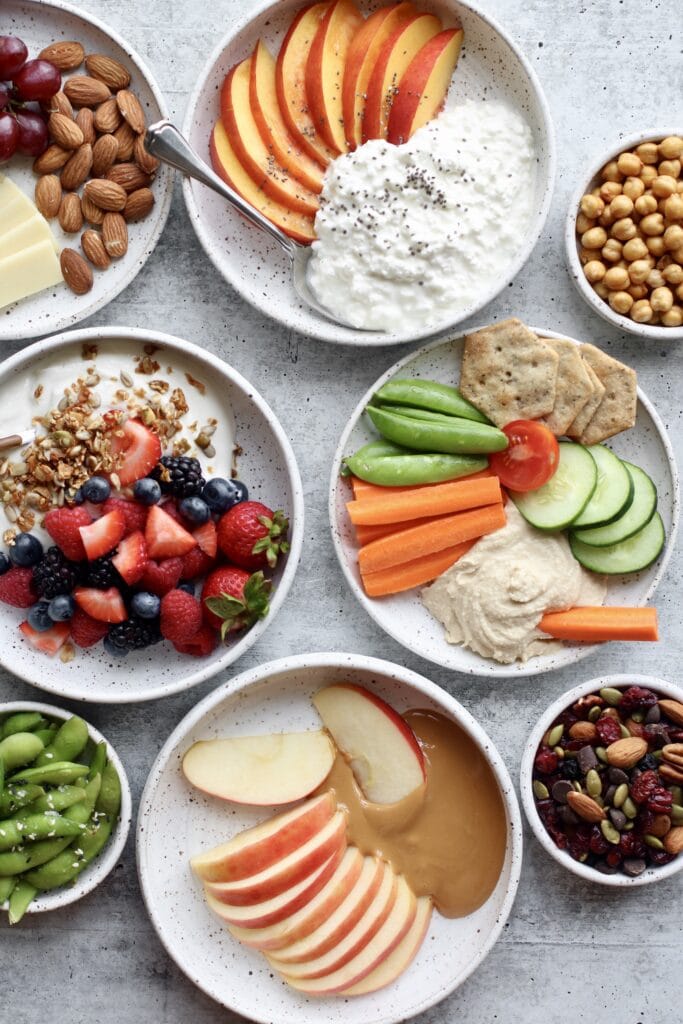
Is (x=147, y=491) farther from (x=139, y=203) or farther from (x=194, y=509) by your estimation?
(x=139, y=203)

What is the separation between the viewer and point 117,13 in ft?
6.72

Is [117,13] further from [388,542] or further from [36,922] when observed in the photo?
[36,922]

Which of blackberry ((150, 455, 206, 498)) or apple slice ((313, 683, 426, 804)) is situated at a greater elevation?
blackberry ((150, 455, 206, 498))

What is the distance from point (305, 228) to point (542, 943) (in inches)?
72.0

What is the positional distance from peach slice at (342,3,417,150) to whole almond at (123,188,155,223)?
→ 47 cm

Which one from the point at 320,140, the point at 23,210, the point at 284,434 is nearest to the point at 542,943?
the point at 284,434

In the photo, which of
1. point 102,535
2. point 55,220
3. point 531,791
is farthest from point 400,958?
point 55,220

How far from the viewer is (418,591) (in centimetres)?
208

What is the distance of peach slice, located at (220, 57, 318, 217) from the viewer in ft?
6.29

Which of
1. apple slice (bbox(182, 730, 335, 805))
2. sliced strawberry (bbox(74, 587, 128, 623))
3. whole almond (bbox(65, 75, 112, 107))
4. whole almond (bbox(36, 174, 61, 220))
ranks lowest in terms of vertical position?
apple slice (bbox(182, 730, 335, 805))

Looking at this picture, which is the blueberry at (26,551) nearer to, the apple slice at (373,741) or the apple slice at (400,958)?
the apple slice at (373,741)

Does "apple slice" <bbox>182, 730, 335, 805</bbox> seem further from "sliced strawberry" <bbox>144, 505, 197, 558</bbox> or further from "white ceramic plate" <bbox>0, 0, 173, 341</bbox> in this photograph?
"white ceramic plate" <bbox>0, 0, 173, 341</bbox>

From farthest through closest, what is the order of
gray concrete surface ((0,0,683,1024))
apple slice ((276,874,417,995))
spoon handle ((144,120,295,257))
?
1. gray concrete surface ((0,0,683,1024))
2. apple slice ((276,874,417,995))
3. spoon handle ((144,120,295,257))

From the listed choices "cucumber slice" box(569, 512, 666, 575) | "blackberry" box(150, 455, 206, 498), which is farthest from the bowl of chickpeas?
"blackberry" box(150, 455, 206, 498)
